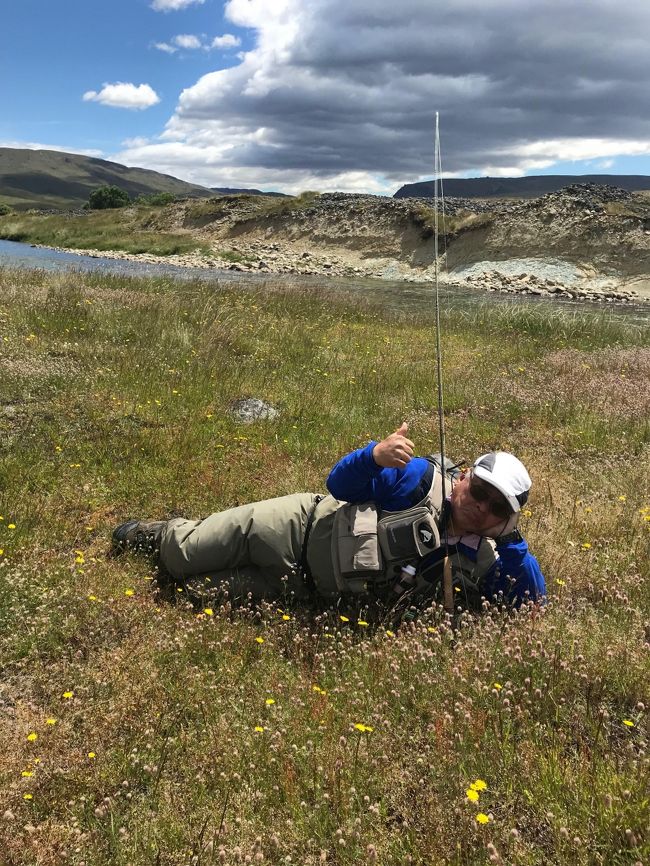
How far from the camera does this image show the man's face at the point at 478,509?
3.37 m

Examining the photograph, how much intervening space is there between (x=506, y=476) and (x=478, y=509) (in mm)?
274

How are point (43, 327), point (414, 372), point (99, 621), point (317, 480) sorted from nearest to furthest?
1. point (99, 621)
2. point (317, 480)
3. point (43, 327)
4. point (414, 372)

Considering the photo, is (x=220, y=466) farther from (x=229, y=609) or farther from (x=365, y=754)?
(x=365, y=754)

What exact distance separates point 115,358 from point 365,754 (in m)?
7.61

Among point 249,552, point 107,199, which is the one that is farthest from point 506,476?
point 107,199

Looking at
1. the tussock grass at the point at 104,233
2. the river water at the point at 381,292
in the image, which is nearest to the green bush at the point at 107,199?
the tussock grass at the point at 104,233

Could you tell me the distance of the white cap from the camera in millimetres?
3277

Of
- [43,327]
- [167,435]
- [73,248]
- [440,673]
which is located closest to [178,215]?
[73,248]

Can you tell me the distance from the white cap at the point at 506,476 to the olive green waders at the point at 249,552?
1.37 meters

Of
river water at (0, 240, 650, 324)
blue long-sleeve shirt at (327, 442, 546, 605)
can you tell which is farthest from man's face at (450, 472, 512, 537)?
river water at (0, 240, 650, 324)

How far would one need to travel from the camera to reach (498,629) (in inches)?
132

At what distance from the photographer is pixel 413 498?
3.80 meters

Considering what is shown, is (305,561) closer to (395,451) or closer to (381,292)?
(395,451)

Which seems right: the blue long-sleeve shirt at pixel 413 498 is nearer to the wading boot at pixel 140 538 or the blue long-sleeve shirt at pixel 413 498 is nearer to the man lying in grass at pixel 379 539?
the man lying in grass at pixel 379 539
